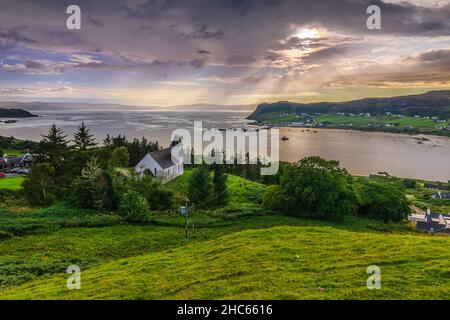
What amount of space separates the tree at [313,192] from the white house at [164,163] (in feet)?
48.3

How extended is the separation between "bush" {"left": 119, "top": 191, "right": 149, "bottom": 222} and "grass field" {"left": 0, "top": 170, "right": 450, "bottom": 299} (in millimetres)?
644

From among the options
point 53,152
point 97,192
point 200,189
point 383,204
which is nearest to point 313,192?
point 383,204

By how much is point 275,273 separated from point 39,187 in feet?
99.1

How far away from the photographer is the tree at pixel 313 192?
31.3m

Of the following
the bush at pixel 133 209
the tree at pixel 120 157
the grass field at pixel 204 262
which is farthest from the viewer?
the tree at pixel 120 157

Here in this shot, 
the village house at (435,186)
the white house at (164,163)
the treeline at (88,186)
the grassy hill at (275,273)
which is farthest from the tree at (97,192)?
the village house at (435,186)

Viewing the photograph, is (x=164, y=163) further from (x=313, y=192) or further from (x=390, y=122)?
(x=390, y=122)

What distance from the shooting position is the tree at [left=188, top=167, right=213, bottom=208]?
108 feet

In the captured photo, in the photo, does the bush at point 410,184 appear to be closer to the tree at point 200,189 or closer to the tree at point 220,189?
the tree at point 220,189

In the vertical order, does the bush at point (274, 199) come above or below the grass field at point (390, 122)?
below

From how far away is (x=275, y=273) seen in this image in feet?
36.6

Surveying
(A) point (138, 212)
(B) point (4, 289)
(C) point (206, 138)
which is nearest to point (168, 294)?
(B) point (4, 289)

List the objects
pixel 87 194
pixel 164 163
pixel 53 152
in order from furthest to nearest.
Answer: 1. pixel 164 163
2. pixel 53 152
3. pixel 87 194
